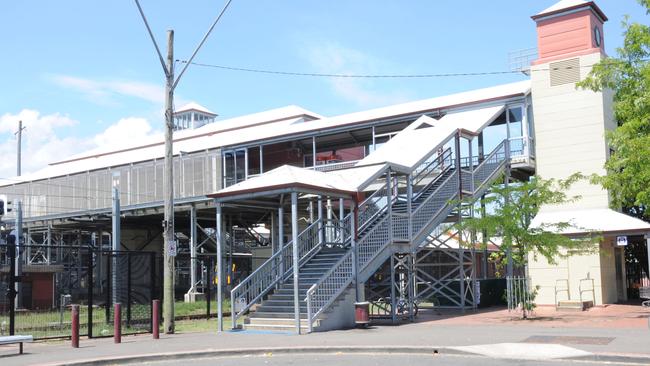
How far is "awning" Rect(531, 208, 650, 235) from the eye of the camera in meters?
23.6

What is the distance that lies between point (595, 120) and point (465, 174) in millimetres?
5116

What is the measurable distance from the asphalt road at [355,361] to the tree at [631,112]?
30.7 feet

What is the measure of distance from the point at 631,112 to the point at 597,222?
543 cm

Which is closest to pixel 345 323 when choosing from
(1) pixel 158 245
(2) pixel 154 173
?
(2) pixel 154 173

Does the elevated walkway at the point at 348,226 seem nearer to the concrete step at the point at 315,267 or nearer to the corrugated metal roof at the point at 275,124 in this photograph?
the concrete step at the point at 315,267

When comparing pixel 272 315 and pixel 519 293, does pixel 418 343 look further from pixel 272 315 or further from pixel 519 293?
pixel 519 293

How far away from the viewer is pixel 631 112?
2083 cm

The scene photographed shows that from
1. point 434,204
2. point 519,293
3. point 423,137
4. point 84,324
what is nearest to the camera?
point 84,324

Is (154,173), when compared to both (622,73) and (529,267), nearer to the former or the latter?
(529,267)

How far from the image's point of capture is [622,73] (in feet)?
71.2

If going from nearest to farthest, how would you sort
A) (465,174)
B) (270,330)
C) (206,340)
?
1. (206,340)
2. (270,330)
3. (465,174)

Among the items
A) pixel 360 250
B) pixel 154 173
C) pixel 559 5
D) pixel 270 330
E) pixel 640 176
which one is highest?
pixel 559 5

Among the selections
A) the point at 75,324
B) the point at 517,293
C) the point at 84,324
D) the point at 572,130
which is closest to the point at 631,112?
the point at 572,130

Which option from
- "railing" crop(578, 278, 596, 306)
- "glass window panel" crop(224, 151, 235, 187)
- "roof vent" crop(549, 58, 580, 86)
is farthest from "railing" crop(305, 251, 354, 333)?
"glass window panel" crop(224, 151, 235, 187)
